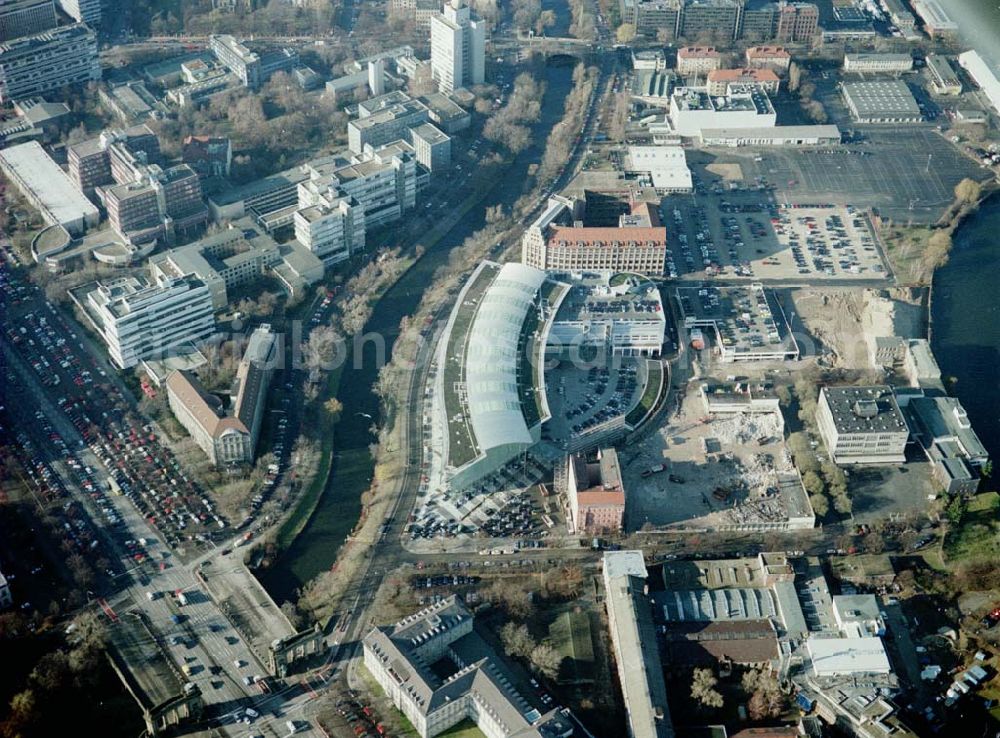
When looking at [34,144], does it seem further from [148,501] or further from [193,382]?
[148,501]

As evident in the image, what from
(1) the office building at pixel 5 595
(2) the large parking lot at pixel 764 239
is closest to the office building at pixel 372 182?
(2) the large parking lot at pixel 764 239

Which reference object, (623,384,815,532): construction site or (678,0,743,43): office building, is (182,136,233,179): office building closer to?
(623,384,815,532): construction site

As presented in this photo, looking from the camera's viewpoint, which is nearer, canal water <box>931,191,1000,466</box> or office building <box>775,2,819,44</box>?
canal water <box>931,191,1000,466</box>

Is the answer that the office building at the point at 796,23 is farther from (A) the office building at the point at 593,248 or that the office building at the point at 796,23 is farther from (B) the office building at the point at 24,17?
(B) the office building at the point at 24,17

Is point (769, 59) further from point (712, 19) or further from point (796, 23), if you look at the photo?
point (712, 19)

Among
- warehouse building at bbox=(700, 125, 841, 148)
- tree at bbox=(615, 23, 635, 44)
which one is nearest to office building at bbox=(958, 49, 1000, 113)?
warehouse building at bbox=(700, 125, 841, 148)

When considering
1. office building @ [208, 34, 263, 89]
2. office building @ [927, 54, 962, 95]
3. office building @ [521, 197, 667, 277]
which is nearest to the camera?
office building @ [521, 197, 667, 277]
